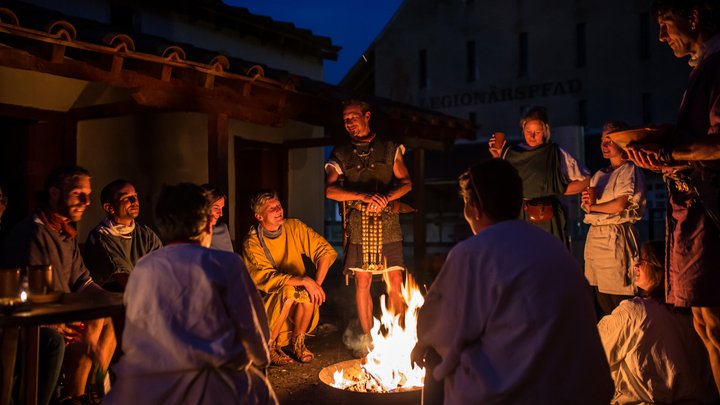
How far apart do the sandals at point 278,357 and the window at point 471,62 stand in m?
25.3

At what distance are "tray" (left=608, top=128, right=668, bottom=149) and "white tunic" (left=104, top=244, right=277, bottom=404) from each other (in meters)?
2.05

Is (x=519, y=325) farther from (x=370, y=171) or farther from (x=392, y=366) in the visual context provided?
(x=370, y=171)

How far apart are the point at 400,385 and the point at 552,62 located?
2564 cm

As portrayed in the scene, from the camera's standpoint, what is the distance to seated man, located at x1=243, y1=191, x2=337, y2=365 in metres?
5.83

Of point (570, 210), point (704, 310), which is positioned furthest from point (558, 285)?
point (570, 210)

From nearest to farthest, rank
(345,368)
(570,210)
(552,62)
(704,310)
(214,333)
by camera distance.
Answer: (214,333)
(704,310)
(345,368)
(570,210)
(552,62)

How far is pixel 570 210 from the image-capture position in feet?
48.0

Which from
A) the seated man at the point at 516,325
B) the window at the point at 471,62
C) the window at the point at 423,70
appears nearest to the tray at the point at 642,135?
the seated man at the point at 516,325

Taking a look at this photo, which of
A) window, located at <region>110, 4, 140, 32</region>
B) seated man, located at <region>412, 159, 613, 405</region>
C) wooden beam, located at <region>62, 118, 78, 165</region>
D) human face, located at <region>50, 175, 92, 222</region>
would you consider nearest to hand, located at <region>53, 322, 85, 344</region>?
human face, located at <region>50, 175, 92, 222</region>

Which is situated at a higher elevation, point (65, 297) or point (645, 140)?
point (645, 140)

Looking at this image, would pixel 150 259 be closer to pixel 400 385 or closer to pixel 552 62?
pixel 400 385

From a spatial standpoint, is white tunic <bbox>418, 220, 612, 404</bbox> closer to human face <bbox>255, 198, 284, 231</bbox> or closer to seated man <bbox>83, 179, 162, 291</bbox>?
seated man <bbox>83, 179, 162, 291</bbox>

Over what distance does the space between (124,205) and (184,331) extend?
8.80 feet

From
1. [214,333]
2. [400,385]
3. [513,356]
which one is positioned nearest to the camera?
[513,356]
